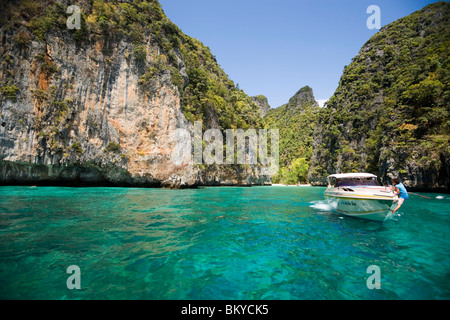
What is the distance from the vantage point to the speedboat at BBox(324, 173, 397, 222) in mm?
8820

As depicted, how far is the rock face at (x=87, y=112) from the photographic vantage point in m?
23.7

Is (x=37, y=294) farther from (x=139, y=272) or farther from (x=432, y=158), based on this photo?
(x=432, y=158)

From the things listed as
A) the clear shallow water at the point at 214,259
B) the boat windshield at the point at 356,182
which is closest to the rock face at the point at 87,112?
the clear shallow water at the point at 214,259

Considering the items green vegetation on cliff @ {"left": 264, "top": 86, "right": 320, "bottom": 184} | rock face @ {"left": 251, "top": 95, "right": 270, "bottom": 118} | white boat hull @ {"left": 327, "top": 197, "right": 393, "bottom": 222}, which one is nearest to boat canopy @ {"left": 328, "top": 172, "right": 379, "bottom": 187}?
white boat hull @ {"left": 327, "top": 197, "right": 393, "bottom": 222}

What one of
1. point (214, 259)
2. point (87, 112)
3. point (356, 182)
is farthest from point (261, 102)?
point (214, 259)

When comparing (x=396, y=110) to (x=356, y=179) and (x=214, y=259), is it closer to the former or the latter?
(x=356, y=179)

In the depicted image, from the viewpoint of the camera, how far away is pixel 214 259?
5.16 meters

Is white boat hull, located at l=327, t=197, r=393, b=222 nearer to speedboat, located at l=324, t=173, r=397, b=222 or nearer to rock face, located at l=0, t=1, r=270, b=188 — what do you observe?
speedboat, located at l=324, t=173, r=397, b=222

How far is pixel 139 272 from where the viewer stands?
4.28 m

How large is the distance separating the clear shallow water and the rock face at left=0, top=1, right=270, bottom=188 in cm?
2076

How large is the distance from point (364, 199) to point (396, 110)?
34530 mm

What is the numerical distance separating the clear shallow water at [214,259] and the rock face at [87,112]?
20.8 m

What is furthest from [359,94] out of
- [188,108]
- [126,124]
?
[126,124]

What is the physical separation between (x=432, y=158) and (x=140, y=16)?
45.4 meters
